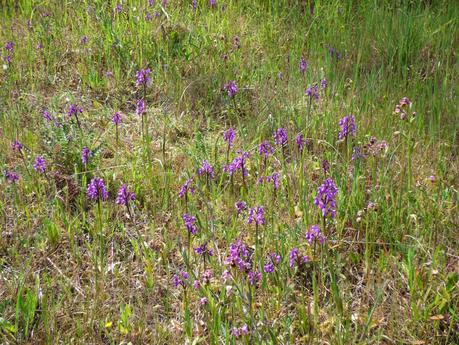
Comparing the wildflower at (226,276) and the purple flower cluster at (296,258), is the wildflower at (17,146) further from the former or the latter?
the purple flower cluster at (296,258)

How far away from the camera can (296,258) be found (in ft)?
7.09

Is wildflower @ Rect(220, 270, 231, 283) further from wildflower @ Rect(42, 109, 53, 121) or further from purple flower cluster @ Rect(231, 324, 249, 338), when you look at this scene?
wildflower @ Rect(42, 109, 53, 121)

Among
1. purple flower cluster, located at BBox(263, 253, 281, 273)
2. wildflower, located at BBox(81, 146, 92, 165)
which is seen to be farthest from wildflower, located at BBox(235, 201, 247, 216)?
wildflower, located at BBox(81, 146, 92, 165)

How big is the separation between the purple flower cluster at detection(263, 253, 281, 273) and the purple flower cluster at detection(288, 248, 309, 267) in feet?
0.17

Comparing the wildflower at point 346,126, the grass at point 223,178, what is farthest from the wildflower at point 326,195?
the wildflower at point 346,126

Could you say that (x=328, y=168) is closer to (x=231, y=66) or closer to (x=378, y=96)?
(x=378, y=96)

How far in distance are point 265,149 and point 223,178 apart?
31cm

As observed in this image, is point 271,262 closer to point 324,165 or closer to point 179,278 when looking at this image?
point 179,278

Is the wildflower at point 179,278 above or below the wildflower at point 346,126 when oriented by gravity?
below

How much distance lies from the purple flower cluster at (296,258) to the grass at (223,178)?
26 millimetres

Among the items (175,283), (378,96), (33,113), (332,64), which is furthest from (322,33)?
(175,283)

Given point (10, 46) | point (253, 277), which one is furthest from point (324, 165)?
point (10, 46)

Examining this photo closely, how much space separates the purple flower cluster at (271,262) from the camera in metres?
2.15

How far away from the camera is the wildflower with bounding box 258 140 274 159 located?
2684 mm
